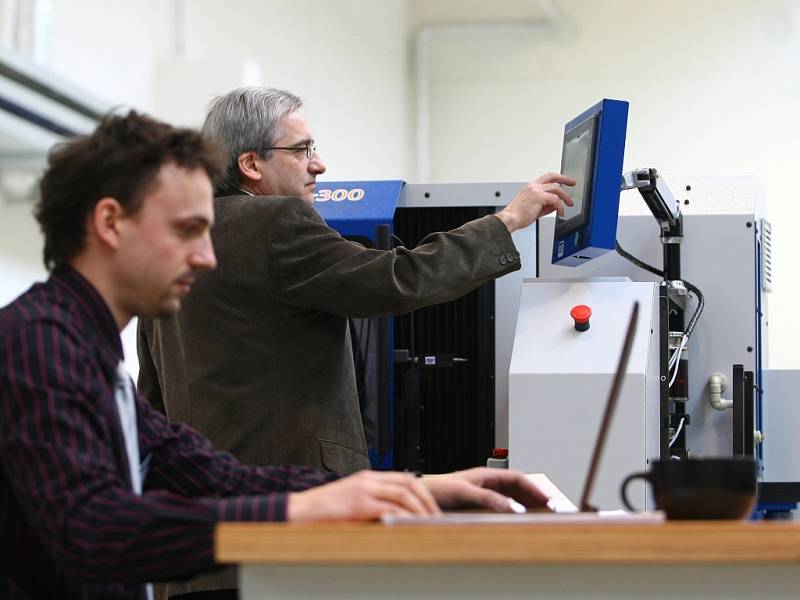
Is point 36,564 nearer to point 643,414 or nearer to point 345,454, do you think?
point 345,454

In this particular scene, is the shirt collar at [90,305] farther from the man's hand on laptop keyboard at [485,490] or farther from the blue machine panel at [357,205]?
the blue machine panel at [357,205]

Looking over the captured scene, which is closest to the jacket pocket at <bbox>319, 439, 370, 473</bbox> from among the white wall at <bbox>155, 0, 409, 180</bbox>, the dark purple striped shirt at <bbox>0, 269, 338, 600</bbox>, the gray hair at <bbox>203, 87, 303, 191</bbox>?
the gray hair at <bbox>203, 87, 303, 191</bbox>

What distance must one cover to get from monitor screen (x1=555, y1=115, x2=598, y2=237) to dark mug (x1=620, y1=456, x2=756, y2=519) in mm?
1186

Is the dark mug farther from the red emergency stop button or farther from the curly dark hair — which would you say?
the red emergency stop button

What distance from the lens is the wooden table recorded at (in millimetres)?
876

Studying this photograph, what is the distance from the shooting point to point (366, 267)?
1.79 m

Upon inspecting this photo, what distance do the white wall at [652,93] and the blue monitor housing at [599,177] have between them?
377 cm

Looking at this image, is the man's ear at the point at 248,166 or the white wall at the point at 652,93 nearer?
the man's ear at the point at 248,166

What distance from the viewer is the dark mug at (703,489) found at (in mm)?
989

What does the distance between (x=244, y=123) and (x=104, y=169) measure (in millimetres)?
891

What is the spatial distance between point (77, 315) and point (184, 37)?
10.5 ft

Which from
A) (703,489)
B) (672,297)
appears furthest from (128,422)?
(672,297)

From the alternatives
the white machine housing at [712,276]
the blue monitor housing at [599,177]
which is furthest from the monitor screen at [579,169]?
the white machine housing at [712,276]

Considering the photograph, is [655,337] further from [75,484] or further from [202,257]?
[75,484]
